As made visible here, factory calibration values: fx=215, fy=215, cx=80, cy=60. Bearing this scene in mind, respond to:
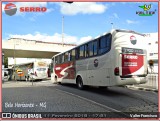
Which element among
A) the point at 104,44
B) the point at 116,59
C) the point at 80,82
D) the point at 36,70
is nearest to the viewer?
the point at 116,59

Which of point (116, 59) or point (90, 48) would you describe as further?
point (90, 48)

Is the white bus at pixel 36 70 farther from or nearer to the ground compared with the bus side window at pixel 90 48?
nearer to the ground

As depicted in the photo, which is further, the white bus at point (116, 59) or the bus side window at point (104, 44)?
the bus side window at point (104, 44)

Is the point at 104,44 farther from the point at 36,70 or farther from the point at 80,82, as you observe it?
the point at 36,70

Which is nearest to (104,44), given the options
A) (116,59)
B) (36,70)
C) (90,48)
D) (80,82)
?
(116,59)

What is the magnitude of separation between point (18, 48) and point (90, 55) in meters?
24.8

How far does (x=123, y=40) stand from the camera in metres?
11.3

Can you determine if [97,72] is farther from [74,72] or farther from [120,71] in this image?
[74,72]

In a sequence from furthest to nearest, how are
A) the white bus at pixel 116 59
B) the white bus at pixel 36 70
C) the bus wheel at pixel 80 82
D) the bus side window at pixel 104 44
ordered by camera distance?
the white bus at pixel 36 70 < the bus wheel at pixel 80 82 < the bus side window at pixel 104 44 < the white bus at pixel 116 59

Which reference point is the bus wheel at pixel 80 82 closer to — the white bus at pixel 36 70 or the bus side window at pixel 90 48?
the bus side window at pixel 90 48

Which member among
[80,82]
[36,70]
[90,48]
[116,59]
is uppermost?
[90,48]

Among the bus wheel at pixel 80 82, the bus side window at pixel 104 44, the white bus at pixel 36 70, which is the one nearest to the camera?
the bus side window at pixel 104 44

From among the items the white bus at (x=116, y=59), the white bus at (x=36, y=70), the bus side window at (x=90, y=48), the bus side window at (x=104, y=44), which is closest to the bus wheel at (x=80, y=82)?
the white bus at (x=116, y=59)

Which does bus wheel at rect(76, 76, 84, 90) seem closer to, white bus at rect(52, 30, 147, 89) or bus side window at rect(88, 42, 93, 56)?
white bus at rect(52, 30, 147, 89)
